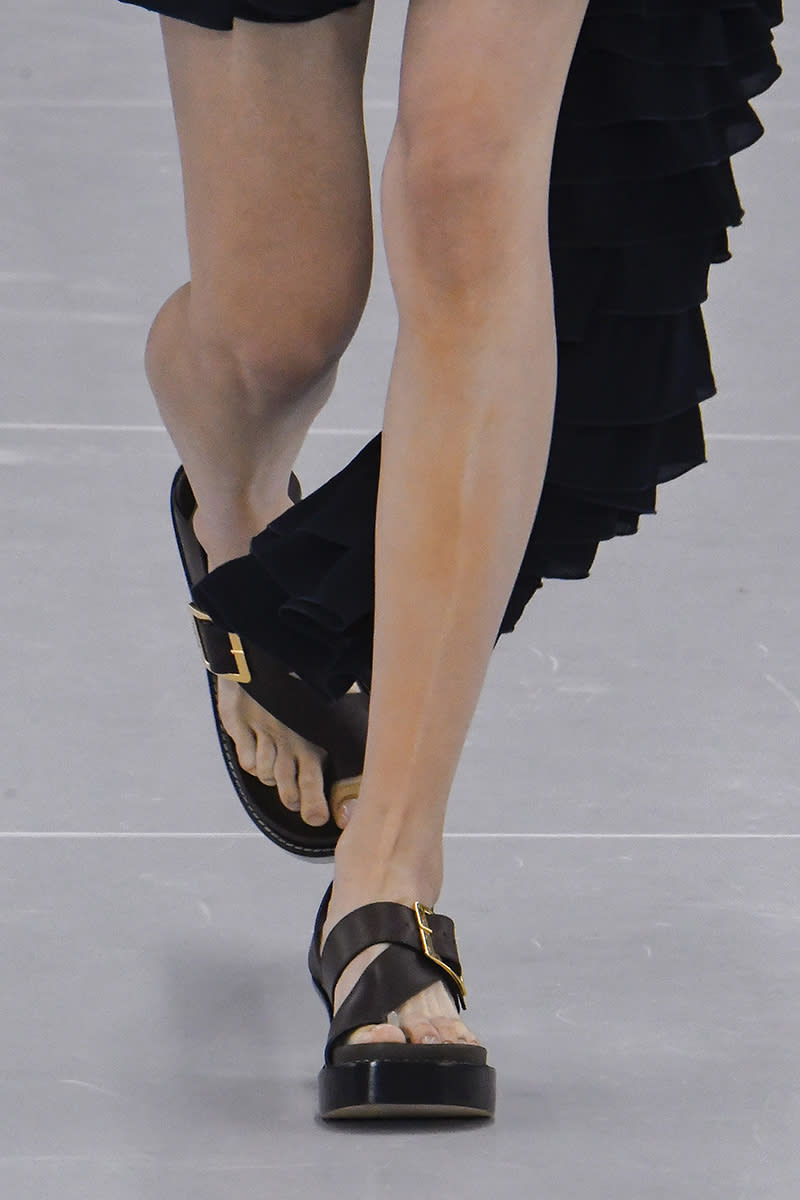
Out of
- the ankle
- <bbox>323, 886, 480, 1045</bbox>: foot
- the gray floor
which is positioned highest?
the ankle

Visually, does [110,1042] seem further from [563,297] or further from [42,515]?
[42,515]

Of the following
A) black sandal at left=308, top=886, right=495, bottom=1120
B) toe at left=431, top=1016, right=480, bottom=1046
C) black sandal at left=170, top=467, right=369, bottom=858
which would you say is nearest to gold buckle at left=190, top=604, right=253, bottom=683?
black sandal at left=170, top=467, right=369, bottom=858

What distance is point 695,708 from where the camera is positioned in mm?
1674

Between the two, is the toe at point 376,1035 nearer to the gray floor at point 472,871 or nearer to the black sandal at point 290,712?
the gray floor at point 472,871

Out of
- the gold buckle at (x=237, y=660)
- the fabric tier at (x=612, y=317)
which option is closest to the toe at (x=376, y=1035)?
the fabric tier at (x=612, y=317)

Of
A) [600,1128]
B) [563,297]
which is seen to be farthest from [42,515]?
[600,1128]

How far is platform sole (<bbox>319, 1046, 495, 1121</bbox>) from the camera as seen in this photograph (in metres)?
1.10

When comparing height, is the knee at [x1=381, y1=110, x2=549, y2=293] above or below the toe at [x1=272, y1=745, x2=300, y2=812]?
above

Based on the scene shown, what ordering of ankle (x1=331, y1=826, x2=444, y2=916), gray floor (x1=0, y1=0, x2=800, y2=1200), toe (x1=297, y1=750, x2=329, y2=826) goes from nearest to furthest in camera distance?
gray floor (x1=0, y1=0, x2=800, y2=1200) < ankle (x1=331, y1=826, x2=444, y2=916) < toe (x1=297, y1=750, x2=329, y2=826)

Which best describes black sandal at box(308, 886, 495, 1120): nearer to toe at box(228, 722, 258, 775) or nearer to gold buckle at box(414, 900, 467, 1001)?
gold buckle at box(414, 900, 467, 1001)

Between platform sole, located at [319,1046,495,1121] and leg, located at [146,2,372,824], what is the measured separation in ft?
1.13

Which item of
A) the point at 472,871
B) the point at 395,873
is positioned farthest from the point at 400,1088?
the point at 472,871

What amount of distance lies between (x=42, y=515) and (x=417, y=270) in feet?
3.09

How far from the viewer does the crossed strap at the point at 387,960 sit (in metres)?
1.15
